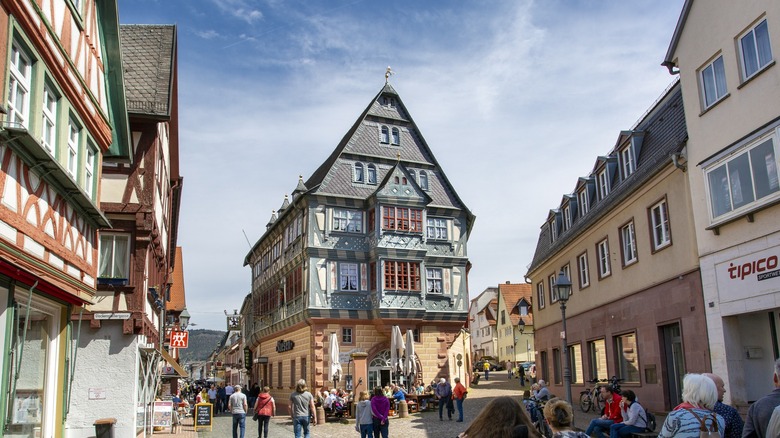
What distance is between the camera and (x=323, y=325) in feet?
115

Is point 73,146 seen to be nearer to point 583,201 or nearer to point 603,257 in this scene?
point 603,257

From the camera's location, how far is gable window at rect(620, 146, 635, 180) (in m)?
22.5

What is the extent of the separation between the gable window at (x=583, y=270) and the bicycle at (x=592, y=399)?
3785 mm

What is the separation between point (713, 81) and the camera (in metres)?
16.6

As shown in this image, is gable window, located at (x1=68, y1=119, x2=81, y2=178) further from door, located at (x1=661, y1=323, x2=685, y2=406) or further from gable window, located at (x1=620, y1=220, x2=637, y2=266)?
gable window, located at (x1=620, y1=220, x2=637, y2=266)

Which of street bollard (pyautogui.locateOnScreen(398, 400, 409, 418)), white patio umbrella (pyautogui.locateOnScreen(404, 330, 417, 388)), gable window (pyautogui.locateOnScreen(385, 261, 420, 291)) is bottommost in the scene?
street bollard (pyautogui.locateOnScreen(398, 400, 409, 418))

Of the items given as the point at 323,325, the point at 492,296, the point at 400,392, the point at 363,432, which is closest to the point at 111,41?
the point at 363,432

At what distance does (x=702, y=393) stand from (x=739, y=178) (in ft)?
34.2

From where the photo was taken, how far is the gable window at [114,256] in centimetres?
1794

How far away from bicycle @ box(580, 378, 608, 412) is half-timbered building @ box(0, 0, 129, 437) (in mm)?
16654

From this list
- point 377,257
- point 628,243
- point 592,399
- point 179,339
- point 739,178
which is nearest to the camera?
point 739,178

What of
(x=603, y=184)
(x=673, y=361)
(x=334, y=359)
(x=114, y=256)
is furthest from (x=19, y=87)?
(x=334, y=359)

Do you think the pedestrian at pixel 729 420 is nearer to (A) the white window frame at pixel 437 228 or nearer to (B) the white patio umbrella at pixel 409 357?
(B) the white patio umbrella at pixel 409 357

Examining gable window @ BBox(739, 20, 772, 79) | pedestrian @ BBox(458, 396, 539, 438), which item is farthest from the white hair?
gable window @ BBox(739, 20, 772, 79)
